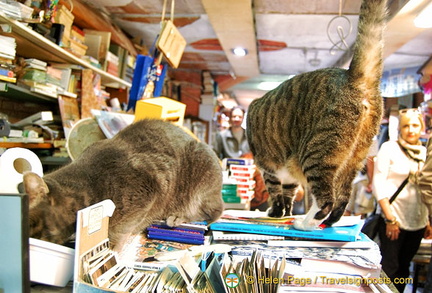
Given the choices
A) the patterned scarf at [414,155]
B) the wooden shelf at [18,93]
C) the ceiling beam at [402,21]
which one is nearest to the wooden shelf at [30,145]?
the wooden shelf at [18,93]

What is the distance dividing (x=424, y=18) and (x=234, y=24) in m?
1.82

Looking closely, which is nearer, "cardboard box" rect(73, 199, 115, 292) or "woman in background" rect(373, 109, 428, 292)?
"cardboard box" rect(73, 199, 115, 292)

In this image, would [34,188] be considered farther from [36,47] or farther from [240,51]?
[240,51]

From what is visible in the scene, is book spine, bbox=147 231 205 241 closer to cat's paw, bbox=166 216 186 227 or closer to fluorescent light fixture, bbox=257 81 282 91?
cat's paw, bbox=166 216 186 227

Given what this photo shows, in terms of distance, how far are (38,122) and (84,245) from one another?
212 centimetres

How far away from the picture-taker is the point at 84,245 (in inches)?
32.2

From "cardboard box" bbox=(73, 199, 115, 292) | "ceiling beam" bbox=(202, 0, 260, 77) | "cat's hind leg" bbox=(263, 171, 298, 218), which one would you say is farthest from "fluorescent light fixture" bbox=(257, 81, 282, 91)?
"cardboard box" bbox=(73, 199, 115, 292)

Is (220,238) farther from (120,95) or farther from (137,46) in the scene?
(137,46)

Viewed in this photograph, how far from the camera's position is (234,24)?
3.58 m

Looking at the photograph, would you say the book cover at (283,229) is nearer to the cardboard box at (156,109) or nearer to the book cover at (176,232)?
the book cover at (176,232)

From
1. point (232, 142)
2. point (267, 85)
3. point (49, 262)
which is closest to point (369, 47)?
point (49, 262)

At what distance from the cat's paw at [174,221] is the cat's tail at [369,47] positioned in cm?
91

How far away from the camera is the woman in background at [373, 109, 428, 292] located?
102 inches

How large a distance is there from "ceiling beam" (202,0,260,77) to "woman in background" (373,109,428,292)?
1.82m
